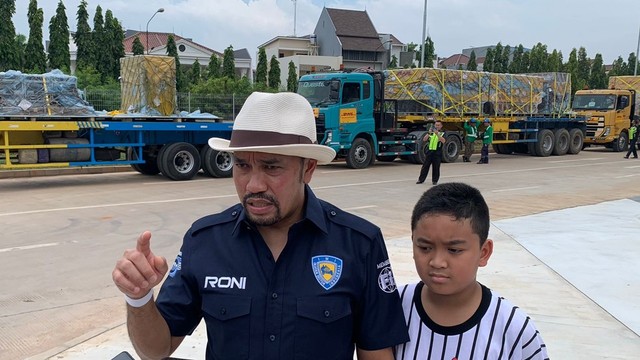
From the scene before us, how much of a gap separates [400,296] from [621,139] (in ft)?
89.6

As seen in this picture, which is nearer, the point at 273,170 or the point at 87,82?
the point at 273,170

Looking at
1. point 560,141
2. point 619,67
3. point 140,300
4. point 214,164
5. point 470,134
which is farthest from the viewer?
point 619,67

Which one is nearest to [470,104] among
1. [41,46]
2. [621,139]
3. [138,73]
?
[621,139]

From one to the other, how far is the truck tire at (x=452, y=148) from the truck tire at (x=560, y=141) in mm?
6397

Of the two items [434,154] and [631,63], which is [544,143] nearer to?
[434,154]

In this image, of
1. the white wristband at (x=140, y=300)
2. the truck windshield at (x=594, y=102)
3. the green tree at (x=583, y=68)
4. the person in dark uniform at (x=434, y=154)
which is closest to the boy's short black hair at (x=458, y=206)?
the white wristband at (x=140, y=300)

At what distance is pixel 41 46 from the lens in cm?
2931

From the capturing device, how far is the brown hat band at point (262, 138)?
6.06 ft

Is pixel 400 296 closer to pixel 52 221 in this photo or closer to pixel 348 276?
pixel 348 276

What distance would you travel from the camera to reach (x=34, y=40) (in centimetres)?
2867

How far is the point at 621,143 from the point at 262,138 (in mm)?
27771

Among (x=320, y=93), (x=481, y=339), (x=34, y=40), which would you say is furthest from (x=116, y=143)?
(x=34, y=40)

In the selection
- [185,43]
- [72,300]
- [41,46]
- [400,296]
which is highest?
[185,43]

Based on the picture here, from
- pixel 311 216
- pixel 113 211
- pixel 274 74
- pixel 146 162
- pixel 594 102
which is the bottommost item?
pixel 113 211
